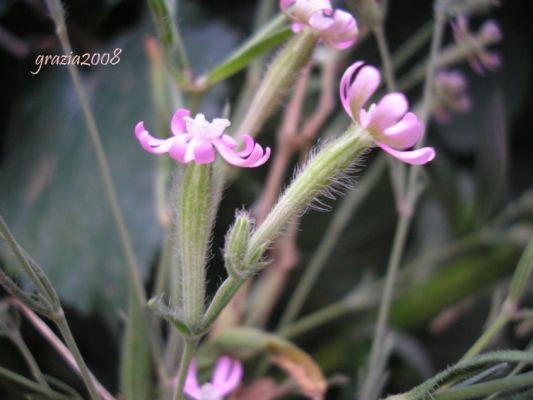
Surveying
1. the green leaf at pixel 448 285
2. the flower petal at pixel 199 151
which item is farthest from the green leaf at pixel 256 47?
the green leaf at pixel 448 285

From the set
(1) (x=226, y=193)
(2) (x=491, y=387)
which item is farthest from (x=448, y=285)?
(2) (x=491, y=387)

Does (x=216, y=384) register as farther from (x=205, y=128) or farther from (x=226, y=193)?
(x=226, y=193)

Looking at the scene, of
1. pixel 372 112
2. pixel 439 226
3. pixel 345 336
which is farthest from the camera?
pixel 439 226

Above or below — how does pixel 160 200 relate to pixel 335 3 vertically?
below

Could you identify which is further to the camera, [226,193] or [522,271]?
[226,193]

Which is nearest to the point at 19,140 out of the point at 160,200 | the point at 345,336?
the point at 160,200

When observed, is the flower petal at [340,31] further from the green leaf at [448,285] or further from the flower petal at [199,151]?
the green leaf at [448,285]

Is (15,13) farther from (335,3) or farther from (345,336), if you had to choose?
(345,336)
